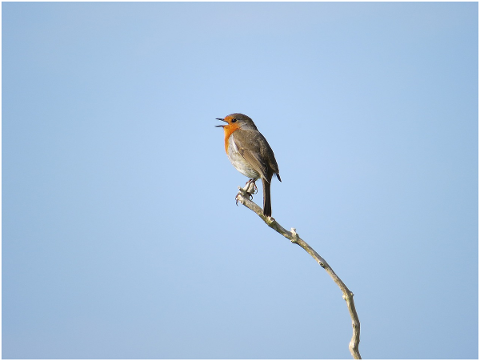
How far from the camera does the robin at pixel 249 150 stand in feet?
24.1

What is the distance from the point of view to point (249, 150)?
7.46 m

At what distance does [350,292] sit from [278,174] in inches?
90.6

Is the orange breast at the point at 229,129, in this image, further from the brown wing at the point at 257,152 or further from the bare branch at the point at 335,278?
the bare branch at the point at 335,278

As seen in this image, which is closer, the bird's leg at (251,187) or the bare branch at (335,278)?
the bare branch at (335,278)

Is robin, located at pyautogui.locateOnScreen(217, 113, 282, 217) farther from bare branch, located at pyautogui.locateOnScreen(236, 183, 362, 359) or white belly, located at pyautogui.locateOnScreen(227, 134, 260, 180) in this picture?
bare branch, located at pyautogui.locateOnScreen(236, 183, 362, 359)

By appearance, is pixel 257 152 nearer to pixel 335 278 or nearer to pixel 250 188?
pixel 250 188

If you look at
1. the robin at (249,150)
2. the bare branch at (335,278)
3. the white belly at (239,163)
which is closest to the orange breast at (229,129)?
the robin at (249,150)

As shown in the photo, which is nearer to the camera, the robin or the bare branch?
the bare branch

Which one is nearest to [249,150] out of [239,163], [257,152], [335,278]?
[257,152]

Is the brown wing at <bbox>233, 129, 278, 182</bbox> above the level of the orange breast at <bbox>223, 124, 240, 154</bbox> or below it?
below

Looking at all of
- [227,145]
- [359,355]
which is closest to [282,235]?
Result: [359,355]

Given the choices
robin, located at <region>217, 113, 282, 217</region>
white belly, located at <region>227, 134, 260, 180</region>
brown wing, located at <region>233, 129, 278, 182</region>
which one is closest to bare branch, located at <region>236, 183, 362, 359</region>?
robin, located at <region>217, 113, 282, 217</region>

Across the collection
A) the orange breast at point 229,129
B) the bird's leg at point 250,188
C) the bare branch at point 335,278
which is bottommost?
the bare branch at point 335,278

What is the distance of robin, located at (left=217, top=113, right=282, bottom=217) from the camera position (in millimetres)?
7352
